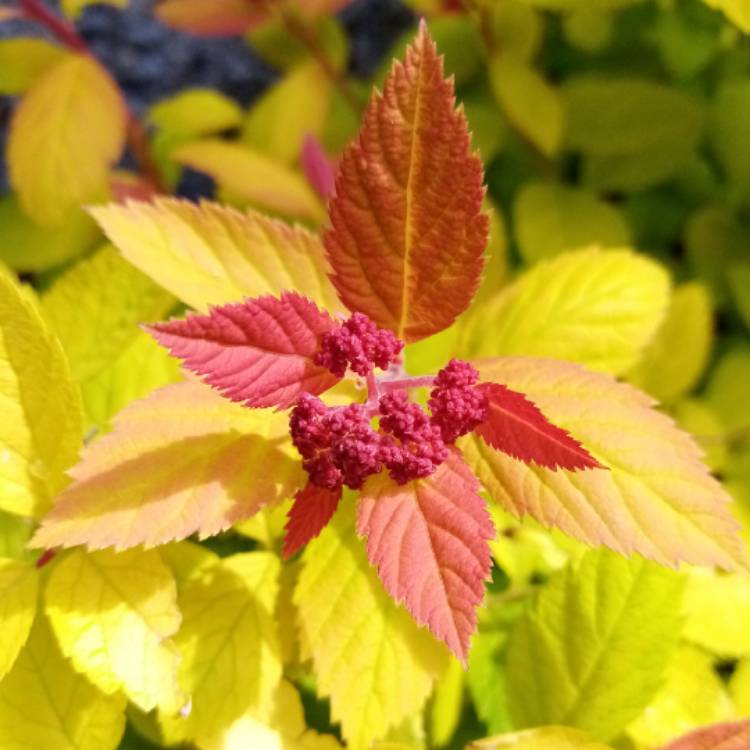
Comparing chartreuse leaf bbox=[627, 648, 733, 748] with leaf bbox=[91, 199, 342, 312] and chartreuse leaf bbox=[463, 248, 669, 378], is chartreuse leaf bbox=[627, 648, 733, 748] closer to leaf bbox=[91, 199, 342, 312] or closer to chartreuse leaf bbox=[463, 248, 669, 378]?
chartreuse leaf bbox=[463, 248, 669, 378]

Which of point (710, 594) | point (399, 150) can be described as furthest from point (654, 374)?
point (399, 150)

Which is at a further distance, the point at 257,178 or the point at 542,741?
the point at 257,178

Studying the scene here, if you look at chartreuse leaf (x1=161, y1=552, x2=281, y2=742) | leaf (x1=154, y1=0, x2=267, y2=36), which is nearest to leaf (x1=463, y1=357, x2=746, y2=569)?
chartreuse leaf (x1=161, y1=552, x2=281, y2=742)

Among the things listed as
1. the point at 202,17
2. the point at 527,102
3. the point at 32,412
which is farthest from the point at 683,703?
the point at 202,17

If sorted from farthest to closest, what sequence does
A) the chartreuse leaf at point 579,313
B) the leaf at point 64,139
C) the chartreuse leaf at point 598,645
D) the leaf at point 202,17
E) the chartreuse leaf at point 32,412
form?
the leaf at point 202,17, the leaf at point 64,139, the chartreuse leaf at point 579,313, the chartreuse leaf at point 598,645, the chartreuse leaf at point 32,412

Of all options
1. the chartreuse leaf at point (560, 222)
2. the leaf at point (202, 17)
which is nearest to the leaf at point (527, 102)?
the chartreuse leaf at point (560, 222)

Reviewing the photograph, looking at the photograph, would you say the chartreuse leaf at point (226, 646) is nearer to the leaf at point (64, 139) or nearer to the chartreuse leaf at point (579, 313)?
the chartreuse leaf at point (579, 313)

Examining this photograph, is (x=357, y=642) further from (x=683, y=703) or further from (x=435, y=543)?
(x=683, y=703)
